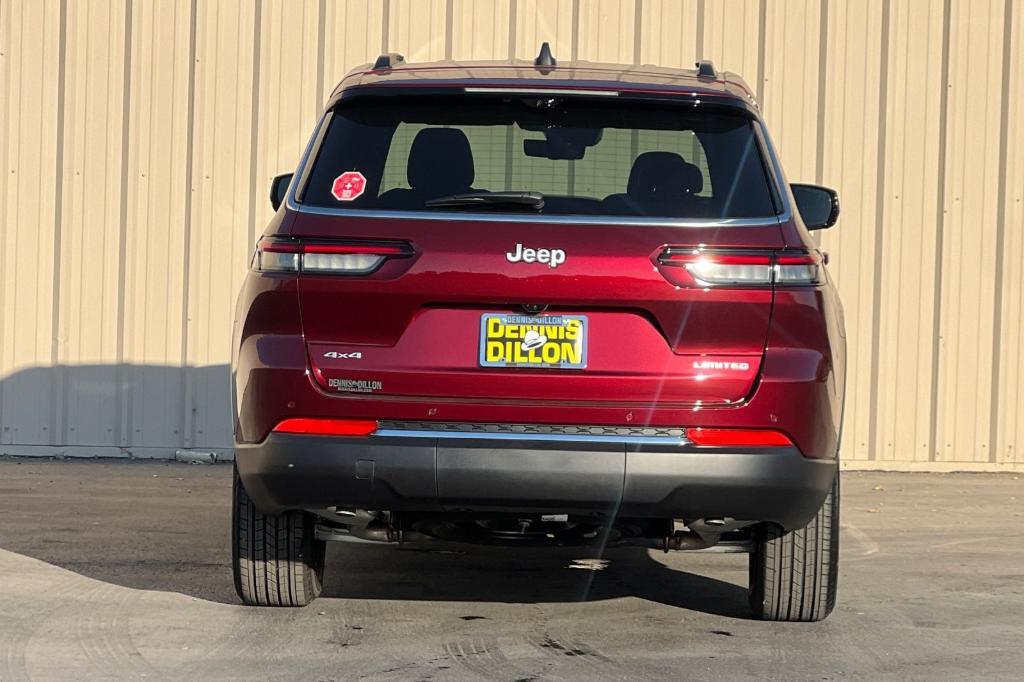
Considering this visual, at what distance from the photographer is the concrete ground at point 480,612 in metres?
4.80

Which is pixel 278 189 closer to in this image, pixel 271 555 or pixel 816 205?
pixel 271 555

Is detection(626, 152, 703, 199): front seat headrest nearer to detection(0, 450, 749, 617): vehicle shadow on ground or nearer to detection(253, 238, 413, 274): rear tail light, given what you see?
detection(253, 238, 413, 274): rear tail light

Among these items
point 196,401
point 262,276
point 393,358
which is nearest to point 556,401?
point 393,358

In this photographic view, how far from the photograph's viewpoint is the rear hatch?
15.0ft

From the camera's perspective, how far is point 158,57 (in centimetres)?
1028

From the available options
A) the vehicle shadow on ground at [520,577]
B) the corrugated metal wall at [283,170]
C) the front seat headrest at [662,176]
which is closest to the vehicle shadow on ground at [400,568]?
the vehicle shadow on ground at [520,577]

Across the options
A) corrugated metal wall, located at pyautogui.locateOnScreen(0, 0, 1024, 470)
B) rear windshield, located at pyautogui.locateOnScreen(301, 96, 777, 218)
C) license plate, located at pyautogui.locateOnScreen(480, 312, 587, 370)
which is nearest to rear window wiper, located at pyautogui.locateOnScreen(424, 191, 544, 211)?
rear windshield, located at pyautogui.locateOnScreen(301, 96, 777, 218)

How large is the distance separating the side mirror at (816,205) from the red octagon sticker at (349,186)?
1602mm

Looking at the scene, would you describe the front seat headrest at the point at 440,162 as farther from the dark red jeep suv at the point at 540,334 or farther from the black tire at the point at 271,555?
the black tire at the point at 271,555

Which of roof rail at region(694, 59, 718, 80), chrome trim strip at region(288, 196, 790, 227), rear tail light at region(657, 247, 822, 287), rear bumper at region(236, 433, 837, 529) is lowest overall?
rear bumper at region(236, 433, 837, 529)

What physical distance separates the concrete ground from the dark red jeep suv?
47cm

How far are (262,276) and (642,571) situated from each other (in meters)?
2.47

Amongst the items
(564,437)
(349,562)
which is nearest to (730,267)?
(564,437)

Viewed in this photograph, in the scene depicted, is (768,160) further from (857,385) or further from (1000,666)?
(857,385)
